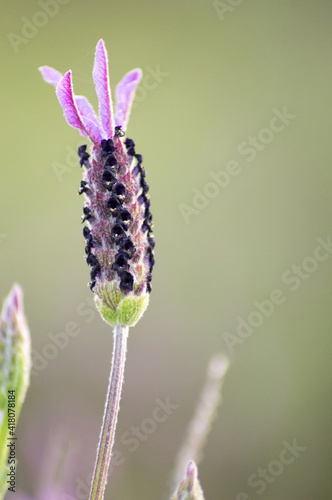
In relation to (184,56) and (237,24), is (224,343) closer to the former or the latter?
(184,56)

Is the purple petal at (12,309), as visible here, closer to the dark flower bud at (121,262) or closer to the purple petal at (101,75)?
the dark flower bud at (121,262)

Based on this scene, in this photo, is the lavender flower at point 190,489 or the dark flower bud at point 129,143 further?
the dark flower bud at point 129,143

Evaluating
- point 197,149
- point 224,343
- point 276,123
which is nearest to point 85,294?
point 224,343

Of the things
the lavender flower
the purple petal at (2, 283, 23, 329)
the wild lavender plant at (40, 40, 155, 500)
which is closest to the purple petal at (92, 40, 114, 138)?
the wild lavender plant at (40, 40, 155, 500)

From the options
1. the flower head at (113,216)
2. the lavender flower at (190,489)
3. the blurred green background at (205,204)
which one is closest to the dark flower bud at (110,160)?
the flower head at (113,216)

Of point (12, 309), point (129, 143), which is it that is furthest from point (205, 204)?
point (12, 309)

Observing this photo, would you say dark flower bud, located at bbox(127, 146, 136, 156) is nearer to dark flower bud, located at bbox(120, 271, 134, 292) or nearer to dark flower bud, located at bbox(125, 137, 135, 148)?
dark flower bud, located at bbox(125, 137, 135, 148)

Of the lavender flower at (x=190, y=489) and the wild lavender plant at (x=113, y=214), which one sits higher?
the wild lavender plant at (x=113, y=214)

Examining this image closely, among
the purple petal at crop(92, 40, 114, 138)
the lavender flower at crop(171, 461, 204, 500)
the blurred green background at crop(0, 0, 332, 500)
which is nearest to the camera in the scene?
the lavender flower at crop(171, 461, 204, 500)
